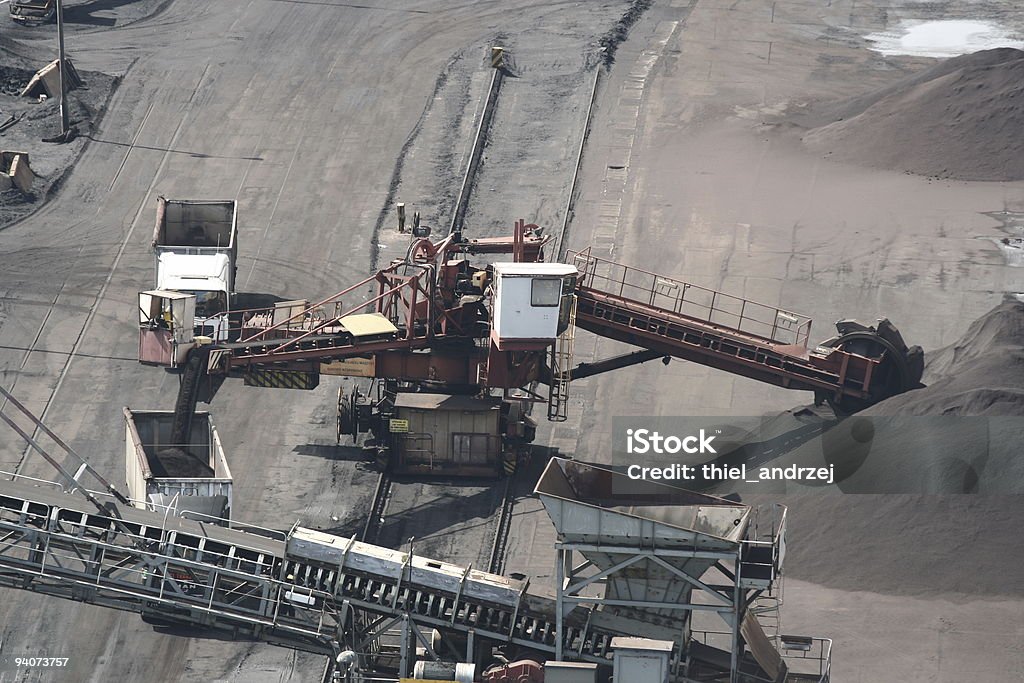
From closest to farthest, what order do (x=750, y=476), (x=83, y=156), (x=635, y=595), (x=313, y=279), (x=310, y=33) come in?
(x=635, y=595) → (x=750, y=476) → (x=313, y=279) → (x=83, y=156) → (x=310, y=33)

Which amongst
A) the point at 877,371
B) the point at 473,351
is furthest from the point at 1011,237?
the point at 473,351

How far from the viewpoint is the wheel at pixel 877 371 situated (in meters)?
58.9

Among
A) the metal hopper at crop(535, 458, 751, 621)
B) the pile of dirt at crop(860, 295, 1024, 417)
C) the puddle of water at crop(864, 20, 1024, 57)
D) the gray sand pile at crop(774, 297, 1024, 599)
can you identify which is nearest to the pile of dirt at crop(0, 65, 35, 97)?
the puddle of water at crop(864, 20, 1024, 57)

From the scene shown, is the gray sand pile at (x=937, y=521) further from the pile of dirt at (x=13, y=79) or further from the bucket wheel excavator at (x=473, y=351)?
Answer: the pile of dirt at (x=13, y=79)

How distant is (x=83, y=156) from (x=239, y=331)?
55.3 ft

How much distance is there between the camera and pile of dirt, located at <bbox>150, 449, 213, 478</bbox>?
2144 inches

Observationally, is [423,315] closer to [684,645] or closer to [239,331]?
[239,331]

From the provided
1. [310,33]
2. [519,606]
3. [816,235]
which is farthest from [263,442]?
[310,33]

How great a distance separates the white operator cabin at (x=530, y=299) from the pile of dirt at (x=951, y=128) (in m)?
21.5

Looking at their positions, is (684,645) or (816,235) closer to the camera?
(684,645)

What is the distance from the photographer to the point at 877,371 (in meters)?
58.9

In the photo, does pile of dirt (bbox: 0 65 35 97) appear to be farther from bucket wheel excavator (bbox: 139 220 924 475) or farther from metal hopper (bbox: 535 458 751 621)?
metal hopper (bbox: 535 458 751 621)

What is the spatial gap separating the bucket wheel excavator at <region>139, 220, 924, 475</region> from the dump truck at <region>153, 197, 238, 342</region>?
1764 mm

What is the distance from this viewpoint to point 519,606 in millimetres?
45688
